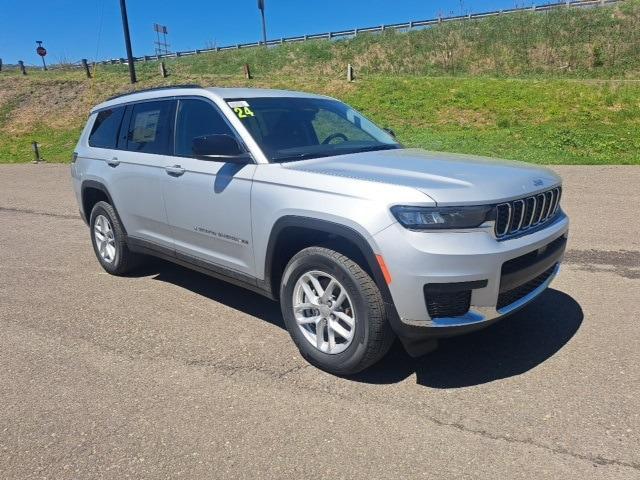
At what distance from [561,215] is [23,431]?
3703mm

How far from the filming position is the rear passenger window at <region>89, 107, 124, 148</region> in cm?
519

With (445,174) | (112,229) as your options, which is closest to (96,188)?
(112,229)

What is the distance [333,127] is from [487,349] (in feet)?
7.22

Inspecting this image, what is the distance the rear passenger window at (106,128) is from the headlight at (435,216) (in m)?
3.57

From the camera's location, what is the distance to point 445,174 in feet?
10.2

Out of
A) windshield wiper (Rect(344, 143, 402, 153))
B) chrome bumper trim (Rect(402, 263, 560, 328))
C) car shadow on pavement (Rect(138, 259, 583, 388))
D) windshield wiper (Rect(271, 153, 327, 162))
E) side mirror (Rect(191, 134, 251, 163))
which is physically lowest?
car shadow on pavement (Rect(138, 259, 583, 388))

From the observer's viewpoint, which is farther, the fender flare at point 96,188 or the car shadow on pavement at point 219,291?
the fender flare at point 96,188

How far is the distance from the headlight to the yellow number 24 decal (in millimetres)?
1656

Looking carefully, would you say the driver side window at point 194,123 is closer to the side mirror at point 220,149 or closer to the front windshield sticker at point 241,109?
the front windshield sticker at point 241,109

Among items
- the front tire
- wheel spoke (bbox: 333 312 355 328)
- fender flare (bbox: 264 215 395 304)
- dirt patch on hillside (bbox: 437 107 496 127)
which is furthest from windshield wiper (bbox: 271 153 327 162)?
dirt patch on hillside (bbox: 437 107 496 127)

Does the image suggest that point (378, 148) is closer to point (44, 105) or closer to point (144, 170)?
point (144, 170)

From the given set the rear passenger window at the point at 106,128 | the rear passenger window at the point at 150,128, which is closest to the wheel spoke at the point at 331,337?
the rear passenger window at the point at 150,128

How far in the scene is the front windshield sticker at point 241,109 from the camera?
3873 mm

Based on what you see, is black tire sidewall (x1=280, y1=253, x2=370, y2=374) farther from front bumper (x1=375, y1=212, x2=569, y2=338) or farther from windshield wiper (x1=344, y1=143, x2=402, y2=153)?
windshield wiper (x1=344, y1=143, x2=402, y2=153)
